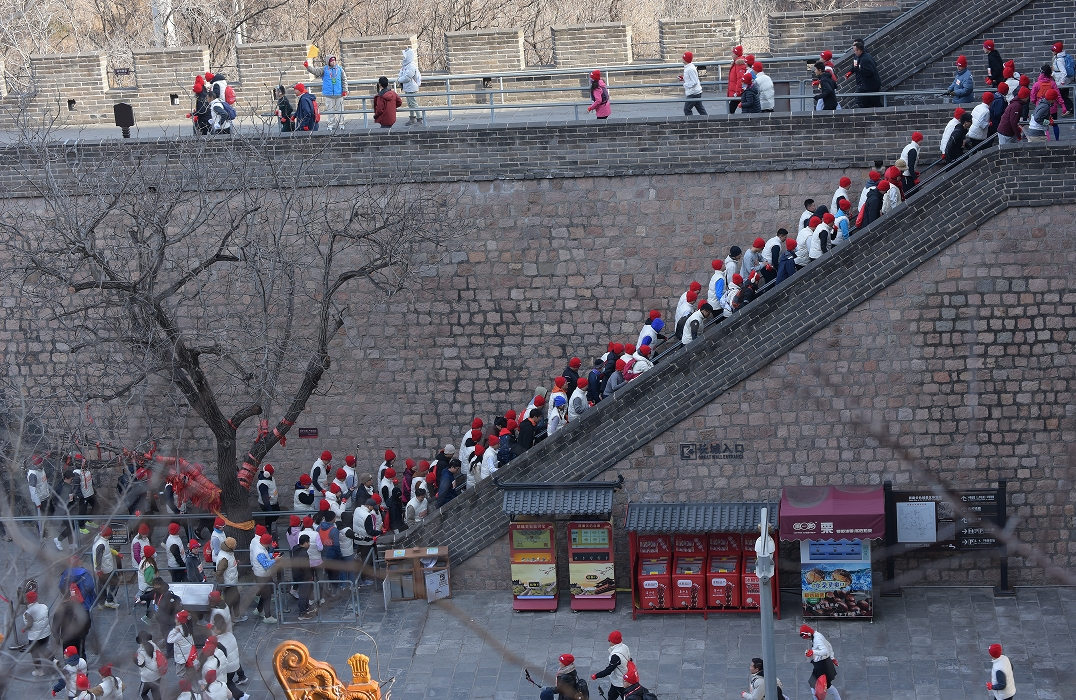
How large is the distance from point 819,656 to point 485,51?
13022 millimetres

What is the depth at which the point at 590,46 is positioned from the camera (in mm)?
25031

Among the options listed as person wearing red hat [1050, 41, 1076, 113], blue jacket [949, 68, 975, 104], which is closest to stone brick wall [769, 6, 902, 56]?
blue jacket [949, 68, 975, 104]

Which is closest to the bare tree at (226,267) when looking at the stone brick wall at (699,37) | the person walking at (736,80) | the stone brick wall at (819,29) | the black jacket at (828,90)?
the person walking at (736,80)

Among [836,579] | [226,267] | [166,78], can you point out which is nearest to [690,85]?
[226,267]

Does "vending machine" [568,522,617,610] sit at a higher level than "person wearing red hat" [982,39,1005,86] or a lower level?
lower

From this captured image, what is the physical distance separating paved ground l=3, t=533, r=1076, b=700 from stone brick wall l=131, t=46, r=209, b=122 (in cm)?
994

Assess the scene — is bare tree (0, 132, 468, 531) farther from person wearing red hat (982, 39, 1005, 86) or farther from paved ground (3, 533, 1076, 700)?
person wearing red hat (982, 39, 1005, 86)

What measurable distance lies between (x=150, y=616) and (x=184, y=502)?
2.56m

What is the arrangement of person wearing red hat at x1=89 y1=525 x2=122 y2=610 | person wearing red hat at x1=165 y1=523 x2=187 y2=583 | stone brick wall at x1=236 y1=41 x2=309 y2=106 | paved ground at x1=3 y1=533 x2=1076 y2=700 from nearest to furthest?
paved ground at x1=3 y1=533 x2=1076 y2=700, person wearing red hat at x1=165 y1=523 x2=187 y2=583, person wearing red hat at x1=89 y1=525 x2=122 y2=610, stone brick wall at x1=236 y1=41 x2=309 y2=106

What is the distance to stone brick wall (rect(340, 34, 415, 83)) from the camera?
25.1 meters

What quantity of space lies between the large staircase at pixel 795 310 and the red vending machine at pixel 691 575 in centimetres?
163

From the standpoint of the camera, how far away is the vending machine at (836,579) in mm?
19281

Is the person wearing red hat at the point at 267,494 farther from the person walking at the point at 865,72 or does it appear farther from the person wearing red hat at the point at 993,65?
the person wearing red hat at the point at 993,65

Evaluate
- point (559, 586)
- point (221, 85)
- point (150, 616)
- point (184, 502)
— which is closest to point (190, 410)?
point (184, 502)
